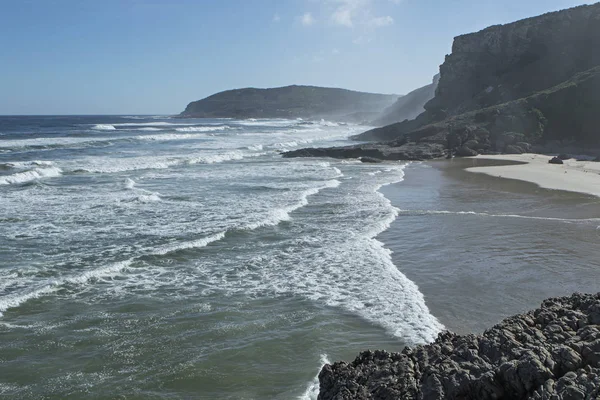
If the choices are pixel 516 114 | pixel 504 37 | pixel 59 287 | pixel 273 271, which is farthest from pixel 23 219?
pixel 504 37

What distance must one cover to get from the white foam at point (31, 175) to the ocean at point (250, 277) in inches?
158

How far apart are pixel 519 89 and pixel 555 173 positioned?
29.8 metres

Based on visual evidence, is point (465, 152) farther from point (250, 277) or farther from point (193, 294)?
point (193, 294)

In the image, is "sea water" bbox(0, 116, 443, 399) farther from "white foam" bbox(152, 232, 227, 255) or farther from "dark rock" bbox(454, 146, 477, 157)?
"dark rock" bbox(454, 146, 477, 157)

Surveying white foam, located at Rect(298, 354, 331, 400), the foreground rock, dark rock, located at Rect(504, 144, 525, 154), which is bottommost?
white foam, located at Rect(298, 354, 331, 400)

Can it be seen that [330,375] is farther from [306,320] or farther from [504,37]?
[504,37]

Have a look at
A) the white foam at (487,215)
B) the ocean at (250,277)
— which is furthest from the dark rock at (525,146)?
the white foam at (487,215)

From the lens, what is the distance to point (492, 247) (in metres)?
13.2

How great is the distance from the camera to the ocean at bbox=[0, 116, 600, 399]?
23.6ft

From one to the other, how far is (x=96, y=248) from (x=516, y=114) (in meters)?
39.9

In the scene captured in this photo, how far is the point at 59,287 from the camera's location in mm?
10258

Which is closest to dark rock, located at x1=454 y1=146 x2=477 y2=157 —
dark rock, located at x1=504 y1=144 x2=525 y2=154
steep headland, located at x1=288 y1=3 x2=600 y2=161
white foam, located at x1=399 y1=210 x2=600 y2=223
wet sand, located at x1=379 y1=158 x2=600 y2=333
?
steep headland, located at x1=288 y1=3 x2=600 y2=161

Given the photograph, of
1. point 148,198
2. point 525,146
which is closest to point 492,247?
point 148,198

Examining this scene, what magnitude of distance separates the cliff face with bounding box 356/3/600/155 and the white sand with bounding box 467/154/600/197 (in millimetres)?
6206
